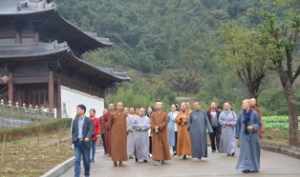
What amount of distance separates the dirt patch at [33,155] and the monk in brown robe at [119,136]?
1638mm

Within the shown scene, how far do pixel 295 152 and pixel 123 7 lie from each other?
94259 mm

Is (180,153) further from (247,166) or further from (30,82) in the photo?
(30,82)

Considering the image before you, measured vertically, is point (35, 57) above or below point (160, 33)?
below

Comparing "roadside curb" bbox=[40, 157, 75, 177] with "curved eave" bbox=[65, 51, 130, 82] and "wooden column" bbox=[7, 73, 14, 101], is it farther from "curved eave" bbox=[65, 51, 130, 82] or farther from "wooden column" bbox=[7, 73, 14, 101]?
"curved eave" bbox=[65, 51, 130, 82]

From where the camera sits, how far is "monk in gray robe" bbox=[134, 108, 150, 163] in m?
22.8

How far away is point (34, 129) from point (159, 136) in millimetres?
11376

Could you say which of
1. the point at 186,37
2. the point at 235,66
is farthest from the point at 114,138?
the point at 186,37

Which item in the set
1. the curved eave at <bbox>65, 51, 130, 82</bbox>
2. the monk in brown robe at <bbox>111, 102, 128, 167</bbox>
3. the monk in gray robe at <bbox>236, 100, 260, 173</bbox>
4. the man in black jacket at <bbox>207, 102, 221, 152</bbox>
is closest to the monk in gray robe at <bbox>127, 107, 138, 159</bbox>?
the monk in brown robe at <bbox>111, 102, 128, 167</bbox>

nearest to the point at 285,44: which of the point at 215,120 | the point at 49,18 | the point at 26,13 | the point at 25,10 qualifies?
the point at 215,120

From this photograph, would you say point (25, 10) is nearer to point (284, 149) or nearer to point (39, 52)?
point (39, 52)

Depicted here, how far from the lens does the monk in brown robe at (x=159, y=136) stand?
21750mm

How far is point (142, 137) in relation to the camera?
23000mm

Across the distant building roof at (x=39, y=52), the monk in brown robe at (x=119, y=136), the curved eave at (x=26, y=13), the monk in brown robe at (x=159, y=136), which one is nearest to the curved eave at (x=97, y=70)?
the distant building roof at (x=39, y=52)

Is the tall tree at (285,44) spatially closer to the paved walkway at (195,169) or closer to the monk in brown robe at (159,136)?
the paved walkway at (195,169)
